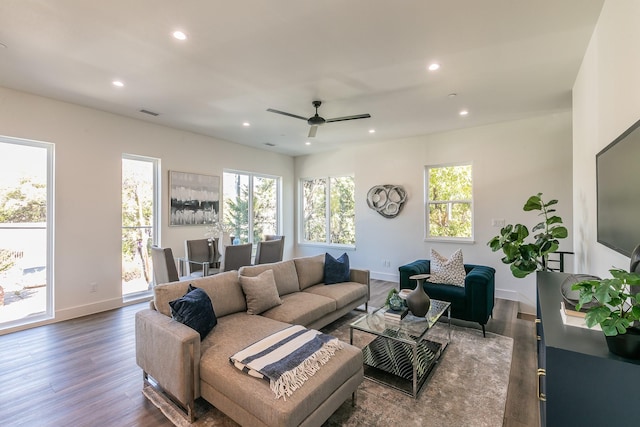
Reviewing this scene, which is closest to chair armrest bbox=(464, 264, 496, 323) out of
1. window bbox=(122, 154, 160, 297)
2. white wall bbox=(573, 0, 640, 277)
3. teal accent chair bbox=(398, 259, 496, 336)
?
teal accent chair bbox=(398, 259, 496, 336)

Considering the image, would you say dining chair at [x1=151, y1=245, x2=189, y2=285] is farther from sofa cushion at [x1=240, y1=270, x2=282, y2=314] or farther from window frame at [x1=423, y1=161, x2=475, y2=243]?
window frame at [x1=423, y1=161, x2=475, y2=243]

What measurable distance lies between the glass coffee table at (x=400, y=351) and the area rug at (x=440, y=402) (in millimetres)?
87

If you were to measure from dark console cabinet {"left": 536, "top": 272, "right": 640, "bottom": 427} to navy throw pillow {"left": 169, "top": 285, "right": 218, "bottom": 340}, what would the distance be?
207cm

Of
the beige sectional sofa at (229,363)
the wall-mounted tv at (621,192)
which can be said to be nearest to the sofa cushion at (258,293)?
the beige sectional sofa at (229,363)

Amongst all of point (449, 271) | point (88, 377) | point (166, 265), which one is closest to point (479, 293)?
point (449, 271)

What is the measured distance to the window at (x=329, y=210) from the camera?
6.60 meters

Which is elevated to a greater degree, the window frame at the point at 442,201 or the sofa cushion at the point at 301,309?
the window frame at the point at 442,201

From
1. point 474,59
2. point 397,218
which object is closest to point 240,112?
point 474,59

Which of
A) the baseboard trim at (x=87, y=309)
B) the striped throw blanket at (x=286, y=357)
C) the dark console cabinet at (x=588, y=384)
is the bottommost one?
the baseboard trim at (x=87, y=309)

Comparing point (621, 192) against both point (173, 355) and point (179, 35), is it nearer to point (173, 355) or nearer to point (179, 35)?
point (173, 355)

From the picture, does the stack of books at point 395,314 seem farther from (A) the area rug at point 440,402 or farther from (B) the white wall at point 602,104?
(B) the white wall at point 602,104

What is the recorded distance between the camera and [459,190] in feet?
17.0

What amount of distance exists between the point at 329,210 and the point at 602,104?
5.15 meters

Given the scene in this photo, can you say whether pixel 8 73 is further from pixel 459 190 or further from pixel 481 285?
pixel 459 190
